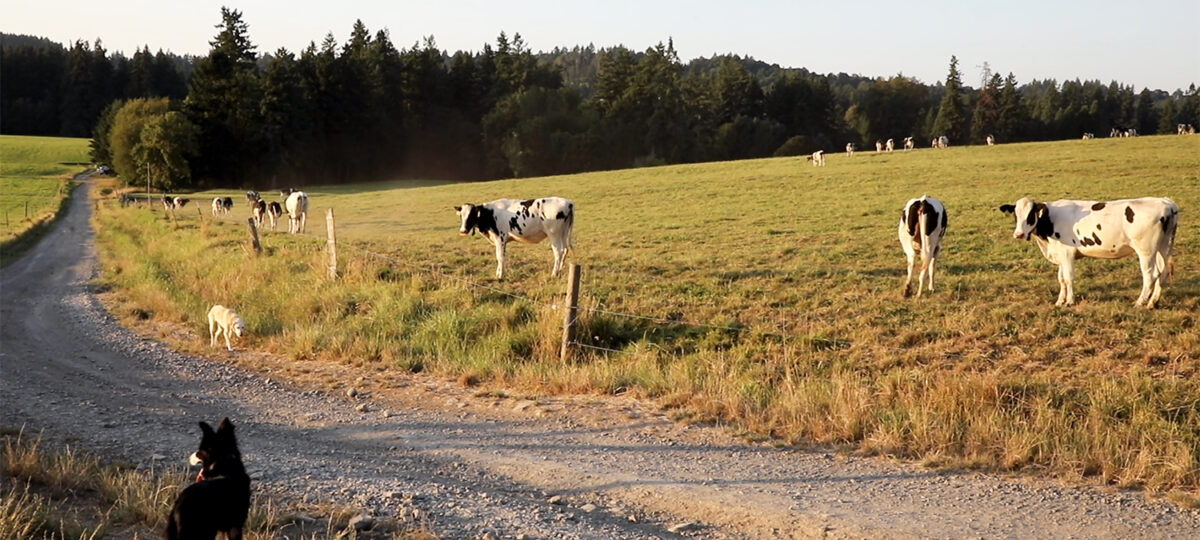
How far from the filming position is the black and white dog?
5047mm

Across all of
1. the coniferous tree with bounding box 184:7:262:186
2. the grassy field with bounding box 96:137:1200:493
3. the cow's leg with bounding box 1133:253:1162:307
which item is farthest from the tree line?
the cow's leg with bounding box 1133:253:1162:307

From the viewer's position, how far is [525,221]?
69.1 ft

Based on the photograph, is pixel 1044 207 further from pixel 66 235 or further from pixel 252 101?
pixel 252 101

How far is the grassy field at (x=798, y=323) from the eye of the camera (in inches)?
346

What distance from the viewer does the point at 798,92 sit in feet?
335

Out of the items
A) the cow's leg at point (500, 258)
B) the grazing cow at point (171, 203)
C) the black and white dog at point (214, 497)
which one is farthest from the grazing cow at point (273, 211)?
the black and white dog at point (214, 497)

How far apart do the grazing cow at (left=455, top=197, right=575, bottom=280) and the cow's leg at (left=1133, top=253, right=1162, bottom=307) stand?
11.1m

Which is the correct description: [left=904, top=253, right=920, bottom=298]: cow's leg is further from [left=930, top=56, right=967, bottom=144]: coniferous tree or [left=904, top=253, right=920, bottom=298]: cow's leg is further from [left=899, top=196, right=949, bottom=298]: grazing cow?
[left=930, top=56, right=967, bottom=144]: coniferous tree

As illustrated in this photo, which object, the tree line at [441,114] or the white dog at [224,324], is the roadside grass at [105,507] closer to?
the white dog at [224,324]

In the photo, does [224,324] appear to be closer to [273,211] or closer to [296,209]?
[296,209]

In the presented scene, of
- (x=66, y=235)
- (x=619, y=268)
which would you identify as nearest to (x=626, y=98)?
(x=66, y=235)

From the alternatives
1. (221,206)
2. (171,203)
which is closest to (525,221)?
(221,206)

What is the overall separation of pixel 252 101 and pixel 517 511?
8122 cm

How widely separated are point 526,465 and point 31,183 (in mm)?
76551
